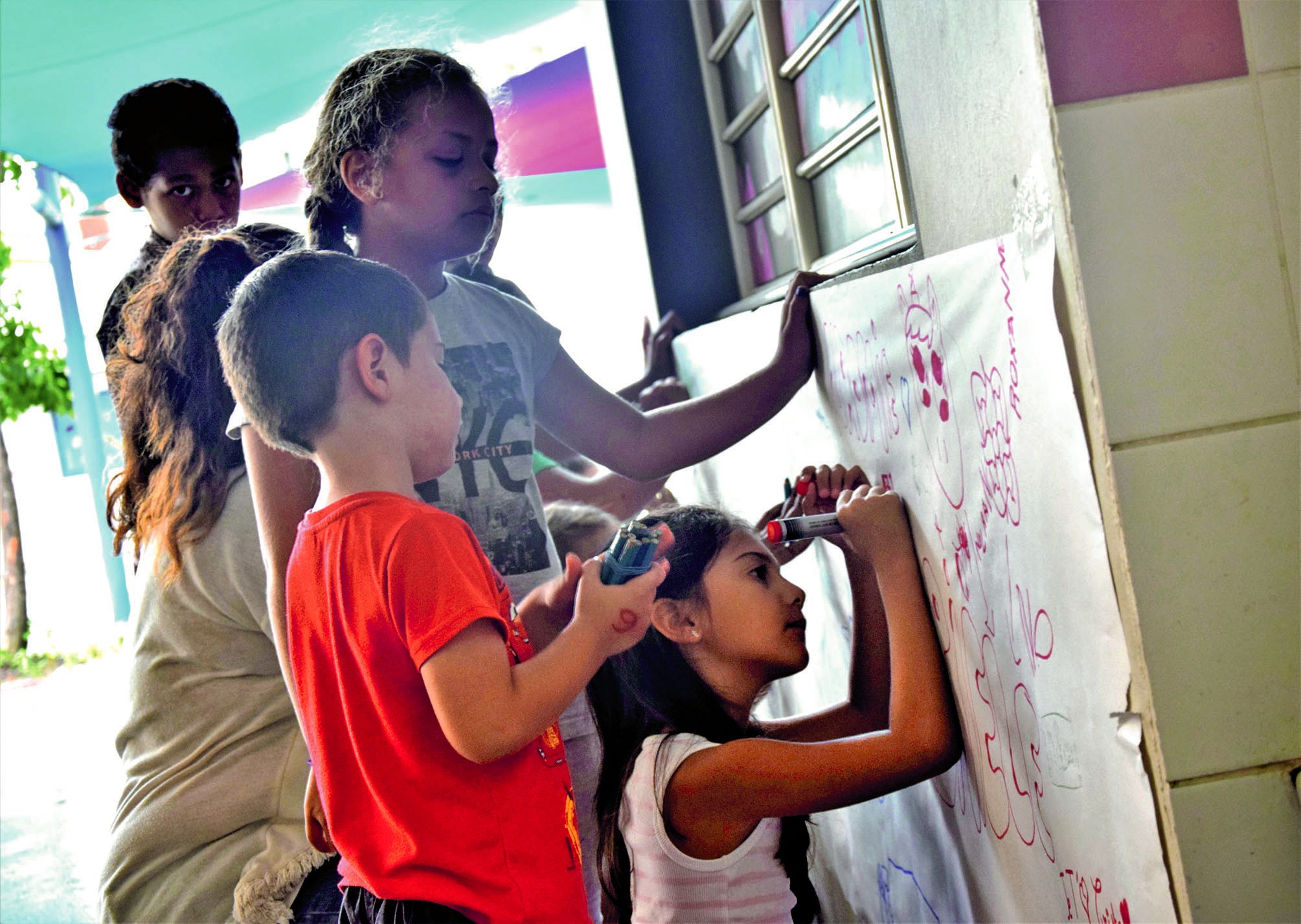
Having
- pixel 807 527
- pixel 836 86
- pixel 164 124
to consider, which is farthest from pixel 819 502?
pixel 164 124

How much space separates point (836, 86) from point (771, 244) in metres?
0.73

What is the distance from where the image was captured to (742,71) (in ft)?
7.32

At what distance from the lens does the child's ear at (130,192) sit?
1730 mm

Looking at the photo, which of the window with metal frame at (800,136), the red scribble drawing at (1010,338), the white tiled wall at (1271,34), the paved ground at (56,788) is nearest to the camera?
the white tiled wall at (1271,34)

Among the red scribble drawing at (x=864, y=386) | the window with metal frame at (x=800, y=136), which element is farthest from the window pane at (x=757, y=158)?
the red scribble drawing at (x=864, y=386)

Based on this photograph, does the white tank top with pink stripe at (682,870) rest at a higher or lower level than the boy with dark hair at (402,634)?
lower

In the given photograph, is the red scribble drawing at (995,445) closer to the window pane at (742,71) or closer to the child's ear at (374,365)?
the child's ear at (374,365)

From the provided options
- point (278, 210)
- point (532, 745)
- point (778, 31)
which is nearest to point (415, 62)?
point (778, 31)

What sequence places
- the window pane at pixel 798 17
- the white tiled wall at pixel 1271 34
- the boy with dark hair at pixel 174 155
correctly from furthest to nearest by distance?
the boy with dark hair at pixel 174 155
the window pane at pixel 798 17
the white tiled wall at pixel 1271 34

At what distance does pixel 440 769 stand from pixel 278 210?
543 centimetres

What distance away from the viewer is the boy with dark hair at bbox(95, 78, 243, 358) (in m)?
1.68

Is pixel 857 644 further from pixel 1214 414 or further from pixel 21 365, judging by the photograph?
pixel 21 365

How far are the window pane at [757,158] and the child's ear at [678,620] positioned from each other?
92cm

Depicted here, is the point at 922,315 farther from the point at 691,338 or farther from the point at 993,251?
the point at 691,338
